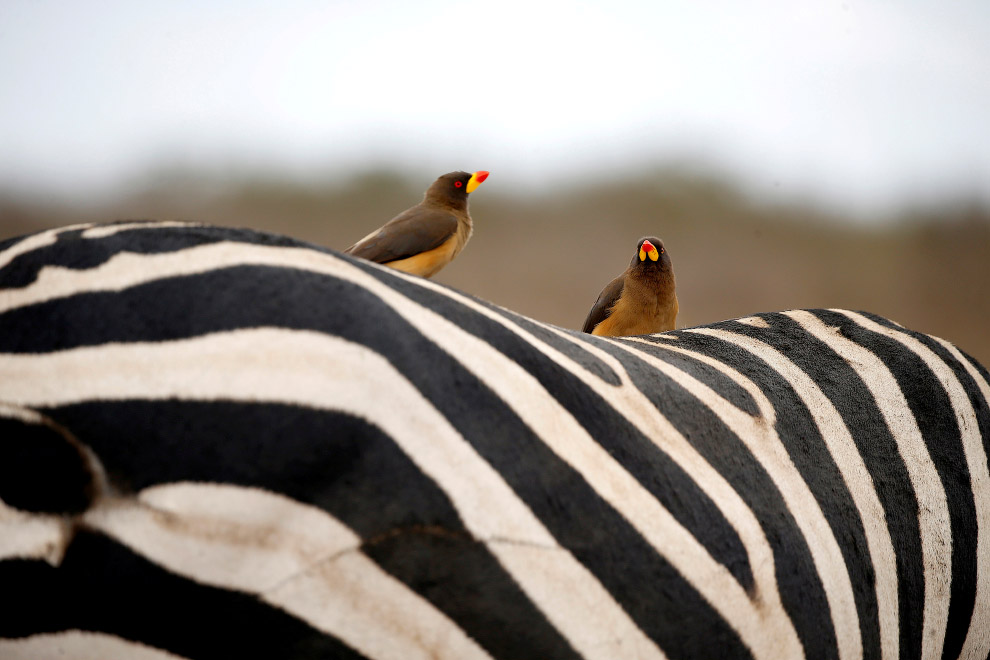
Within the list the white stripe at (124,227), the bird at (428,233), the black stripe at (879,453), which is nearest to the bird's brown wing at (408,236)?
the bird at (428,233)

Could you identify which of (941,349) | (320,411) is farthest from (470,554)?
(941,349)

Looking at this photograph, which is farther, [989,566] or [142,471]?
[989,566]

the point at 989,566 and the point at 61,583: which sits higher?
the point at 61,583

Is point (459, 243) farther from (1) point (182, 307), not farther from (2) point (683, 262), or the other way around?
(2) point (683, 262)

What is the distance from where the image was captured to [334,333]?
36.4 inches

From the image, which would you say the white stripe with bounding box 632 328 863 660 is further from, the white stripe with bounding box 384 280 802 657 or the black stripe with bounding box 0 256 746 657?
the black stripe with bounding box 0 256 746 657

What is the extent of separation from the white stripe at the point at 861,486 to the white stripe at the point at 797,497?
10cm

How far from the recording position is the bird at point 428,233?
326cm

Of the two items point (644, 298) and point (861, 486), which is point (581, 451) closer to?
point (861, 486)

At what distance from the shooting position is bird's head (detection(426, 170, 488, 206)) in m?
3.66

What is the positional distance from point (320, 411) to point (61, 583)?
297 millimetres

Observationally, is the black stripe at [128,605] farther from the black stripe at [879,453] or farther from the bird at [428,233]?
the bird at [428,233]

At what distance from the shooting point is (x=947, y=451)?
1.64m

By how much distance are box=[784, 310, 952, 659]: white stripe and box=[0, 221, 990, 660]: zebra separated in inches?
14.6
